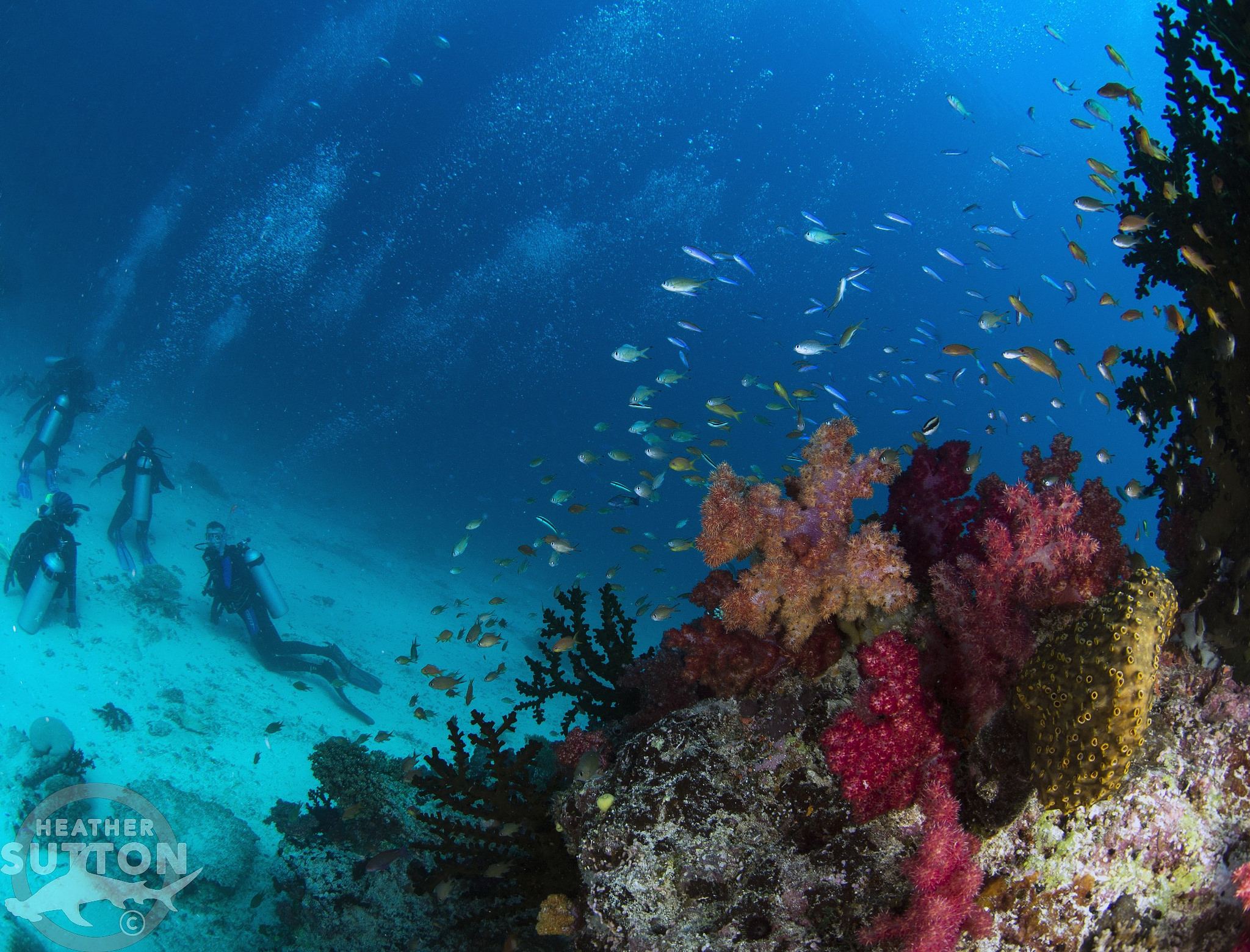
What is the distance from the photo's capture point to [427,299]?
88000 mm

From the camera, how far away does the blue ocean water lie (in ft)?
146

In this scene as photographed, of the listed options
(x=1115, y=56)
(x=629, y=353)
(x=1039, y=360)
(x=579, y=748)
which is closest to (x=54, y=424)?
(x=629, y=353)

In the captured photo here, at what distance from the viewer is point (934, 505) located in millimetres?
3646

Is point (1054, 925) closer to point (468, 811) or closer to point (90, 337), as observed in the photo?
point (468, 811)

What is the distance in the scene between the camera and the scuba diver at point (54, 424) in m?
17.6

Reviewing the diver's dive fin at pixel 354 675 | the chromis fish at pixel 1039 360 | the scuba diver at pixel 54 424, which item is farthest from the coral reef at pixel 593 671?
the scuba diver at pixel 54 424

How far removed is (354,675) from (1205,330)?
15.3 m

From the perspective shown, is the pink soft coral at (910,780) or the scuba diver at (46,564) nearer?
the pink soft coral at (910,780)

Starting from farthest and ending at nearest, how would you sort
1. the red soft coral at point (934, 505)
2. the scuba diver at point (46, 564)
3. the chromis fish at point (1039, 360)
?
the scuba diver at point (46, 564) < the chromis fish at point (1039, 360) < the red soft coral at point (934, 505)

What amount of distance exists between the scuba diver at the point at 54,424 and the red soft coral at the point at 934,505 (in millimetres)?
23973

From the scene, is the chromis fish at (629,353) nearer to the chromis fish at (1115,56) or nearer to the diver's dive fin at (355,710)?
the chromis fish at (1115,56)

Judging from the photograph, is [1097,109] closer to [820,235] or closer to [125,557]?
[820,235]

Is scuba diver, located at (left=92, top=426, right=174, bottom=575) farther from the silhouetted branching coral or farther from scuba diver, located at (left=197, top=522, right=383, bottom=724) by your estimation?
the silhouetted branching coral

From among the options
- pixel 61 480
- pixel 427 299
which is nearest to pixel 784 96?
pixel 427 299
